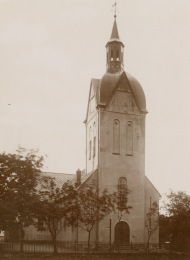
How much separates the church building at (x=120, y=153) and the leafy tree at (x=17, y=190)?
1209 cm

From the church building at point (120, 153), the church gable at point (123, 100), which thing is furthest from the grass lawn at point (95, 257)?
the church gable at point (123, 100)

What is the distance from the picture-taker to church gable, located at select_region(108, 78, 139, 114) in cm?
5031

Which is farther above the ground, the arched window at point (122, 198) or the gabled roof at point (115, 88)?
the gabled roof at point (115, 88)

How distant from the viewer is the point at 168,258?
3784cm

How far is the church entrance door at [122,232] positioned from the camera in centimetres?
4653

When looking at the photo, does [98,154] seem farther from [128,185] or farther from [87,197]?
[87,197]

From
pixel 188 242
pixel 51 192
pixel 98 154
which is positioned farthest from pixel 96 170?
pixel 188 242

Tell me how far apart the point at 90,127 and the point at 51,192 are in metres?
15.4

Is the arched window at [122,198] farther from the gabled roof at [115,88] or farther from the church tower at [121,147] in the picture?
the gabled roof at [115,88]

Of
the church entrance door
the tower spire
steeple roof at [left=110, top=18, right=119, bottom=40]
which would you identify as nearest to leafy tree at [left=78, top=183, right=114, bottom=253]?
the church entrance door

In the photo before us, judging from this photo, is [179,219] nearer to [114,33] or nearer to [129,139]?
[129,139]

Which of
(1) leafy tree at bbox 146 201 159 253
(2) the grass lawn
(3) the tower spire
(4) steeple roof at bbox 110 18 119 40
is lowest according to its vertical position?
(2) the grass lawn

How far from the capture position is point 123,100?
50.8 m

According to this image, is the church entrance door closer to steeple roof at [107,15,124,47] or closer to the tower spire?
the tower spire
